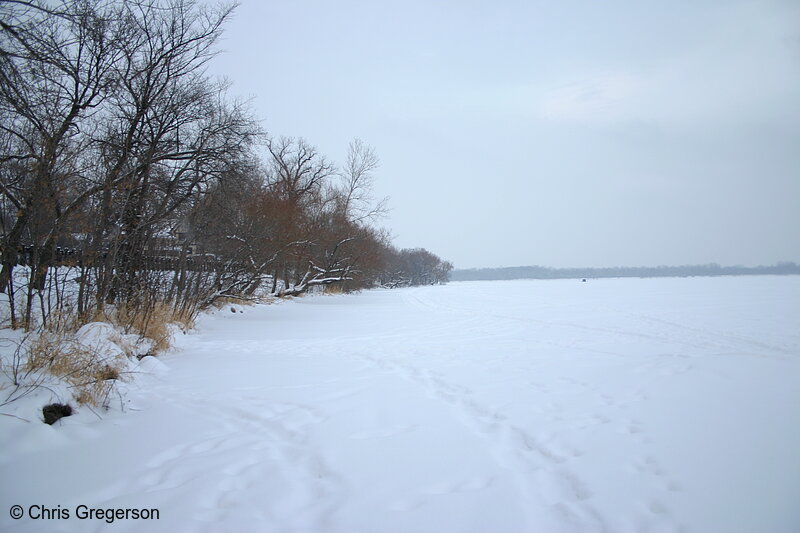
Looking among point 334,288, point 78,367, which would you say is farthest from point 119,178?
point 334,288

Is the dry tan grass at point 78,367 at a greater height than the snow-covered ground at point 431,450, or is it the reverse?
the dry tan grass at point 78,367

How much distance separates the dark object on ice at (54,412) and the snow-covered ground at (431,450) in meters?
0.13

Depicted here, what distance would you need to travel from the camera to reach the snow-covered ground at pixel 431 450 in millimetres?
2271

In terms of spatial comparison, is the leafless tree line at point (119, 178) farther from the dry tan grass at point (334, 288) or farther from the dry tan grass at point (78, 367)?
the dry tan grass at point (334, 288)

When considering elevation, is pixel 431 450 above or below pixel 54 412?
below

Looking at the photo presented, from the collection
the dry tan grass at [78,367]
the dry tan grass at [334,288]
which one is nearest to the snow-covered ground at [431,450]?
the dry tan grass at [78,367]

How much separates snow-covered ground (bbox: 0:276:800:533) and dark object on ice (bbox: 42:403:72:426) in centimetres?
A: 13

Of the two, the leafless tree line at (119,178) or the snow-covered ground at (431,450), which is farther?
the leafless tree line at (119,178)

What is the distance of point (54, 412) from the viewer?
343 centimetres

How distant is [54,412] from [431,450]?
323 cm

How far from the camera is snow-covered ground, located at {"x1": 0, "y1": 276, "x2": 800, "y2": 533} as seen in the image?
227 cm

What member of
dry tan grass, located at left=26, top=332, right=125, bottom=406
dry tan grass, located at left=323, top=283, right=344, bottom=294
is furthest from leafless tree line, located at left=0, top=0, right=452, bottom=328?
dry tan grass, located at left=323, top=283, right=344, bottom=294

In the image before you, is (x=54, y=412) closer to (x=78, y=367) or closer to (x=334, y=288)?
(x=78, y=367)

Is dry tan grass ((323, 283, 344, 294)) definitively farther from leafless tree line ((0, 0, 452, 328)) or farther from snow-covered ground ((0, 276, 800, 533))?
snow-covered ground ((0, 276, 800, 533))
